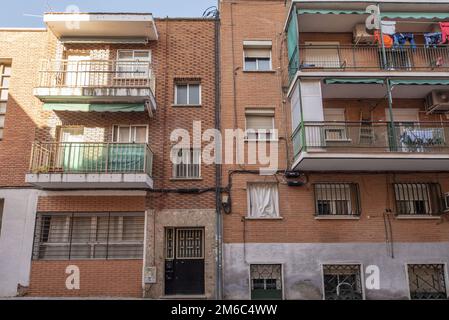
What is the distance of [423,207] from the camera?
12.8 metres

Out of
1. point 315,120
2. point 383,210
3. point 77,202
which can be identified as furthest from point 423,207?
point 77,202

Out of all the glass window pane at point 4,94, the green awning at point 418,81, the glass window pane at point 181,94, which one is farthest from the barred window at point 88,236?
the green awning at point 418,81

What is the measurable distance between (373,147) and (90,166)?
8.70 metres

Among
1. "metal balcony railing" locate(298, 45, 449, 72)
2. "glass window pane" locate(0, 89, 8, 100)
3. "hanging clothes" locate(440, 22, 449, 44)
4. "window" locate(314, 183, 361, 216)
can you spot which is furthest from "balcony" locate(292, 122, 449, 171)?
"glass window pane" locate(0, 89, 8, 100)

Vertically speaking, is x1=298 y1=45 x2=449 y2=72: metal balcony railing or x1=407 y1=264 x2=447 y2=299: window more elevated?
x1=298 y1=45 x2=449 y2=72: metal balcony railing

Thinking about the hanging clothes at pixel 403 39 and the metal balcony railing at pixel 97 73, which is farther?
A: the hanging clothes at pixel 403 39

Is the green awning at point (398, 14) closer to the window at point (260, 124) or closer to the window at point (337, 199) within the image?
the window at point (260, 124)

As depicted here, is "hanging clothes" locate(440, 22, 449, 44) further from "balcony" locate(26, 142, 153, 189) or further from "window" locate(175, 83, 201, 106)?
"balcony" locate(26, 142, 153, 189)

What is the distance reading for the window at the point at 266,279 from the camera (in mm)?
11945

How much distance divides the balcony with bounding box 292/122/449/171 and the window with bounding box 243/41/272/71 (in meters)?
3.03

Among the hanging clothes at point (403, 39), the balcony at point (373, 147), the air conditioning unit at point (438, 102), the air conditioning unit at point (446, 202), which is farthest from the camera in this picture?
the hanging clothes at point (403, 39)

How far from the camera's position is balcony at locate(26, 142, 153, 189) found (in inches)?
461

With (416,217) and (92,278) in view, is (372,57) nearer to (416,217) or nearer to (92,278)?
(416,217)

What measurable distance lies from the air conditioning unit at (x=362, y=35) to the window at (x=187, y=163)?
690cm
